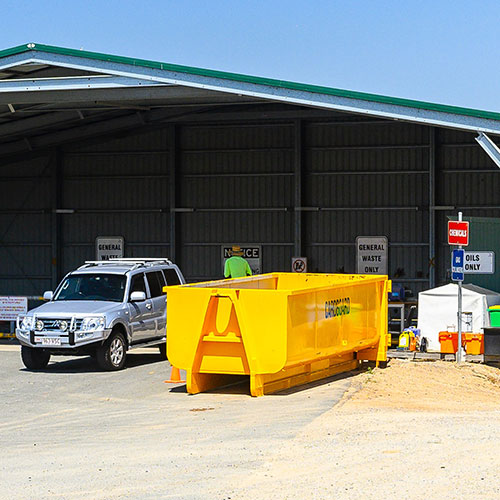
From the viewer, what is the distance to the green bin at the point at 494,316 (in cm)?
2191

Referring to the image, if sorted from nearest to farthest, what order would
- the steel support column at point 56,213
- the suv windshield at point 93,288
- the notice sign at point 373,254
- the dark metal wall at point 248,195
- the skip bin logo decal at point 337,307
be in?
the skip bin logo decal at point 337,307, the suv windshield at point 93,288, the dark metal wall at point 248,195, the notice sign at point 373,254, the steel support column at point 56,213

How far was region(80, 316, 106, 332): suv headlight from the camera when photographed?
17727mm

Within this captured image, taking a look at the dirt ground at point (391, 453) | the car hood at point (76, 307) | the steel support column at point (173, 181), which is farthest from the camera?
the steel support column at point (173, 181)

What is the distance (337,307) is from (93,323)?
14.8 ft

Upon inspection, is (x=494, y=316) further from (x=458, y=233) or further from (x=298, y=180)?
(x=298, y=180)

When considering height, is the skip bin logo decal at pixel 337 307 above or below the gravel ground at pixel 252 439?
above

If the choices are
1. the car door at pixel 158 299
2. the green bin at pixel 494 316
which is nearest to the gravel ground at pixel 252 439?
the car door at pixel 158 299

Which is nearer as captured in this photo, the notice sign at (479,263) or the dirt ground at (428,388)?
the dirt ground at (428,388)

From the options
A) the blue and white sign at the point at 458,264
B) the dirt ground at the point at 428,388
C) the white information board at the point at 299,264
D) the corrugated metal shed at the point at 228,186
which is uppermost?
the corrugated metal shed at the point at 228,186

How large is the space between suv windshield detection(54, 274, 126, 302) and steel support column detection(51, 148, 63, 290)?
1616 centimetres

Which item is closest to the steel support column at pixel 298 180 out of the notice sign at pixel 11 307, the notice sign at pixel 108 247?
the notice sign at pixel 108 247

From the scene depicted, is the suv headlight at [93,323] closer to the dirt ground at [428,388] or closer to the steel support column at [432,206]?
the dirt ground at [428,388]

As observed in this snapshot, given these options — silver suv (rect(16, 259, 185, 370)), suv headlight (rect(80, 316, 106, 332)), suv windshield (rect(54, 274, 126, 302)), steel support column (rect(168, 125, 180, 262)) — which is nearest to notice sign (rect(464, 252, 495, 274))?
silver suv (rect(16, 259, 185, 370))

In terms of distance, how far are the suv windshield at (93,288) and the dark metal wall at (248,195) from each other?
1421 centimetres
